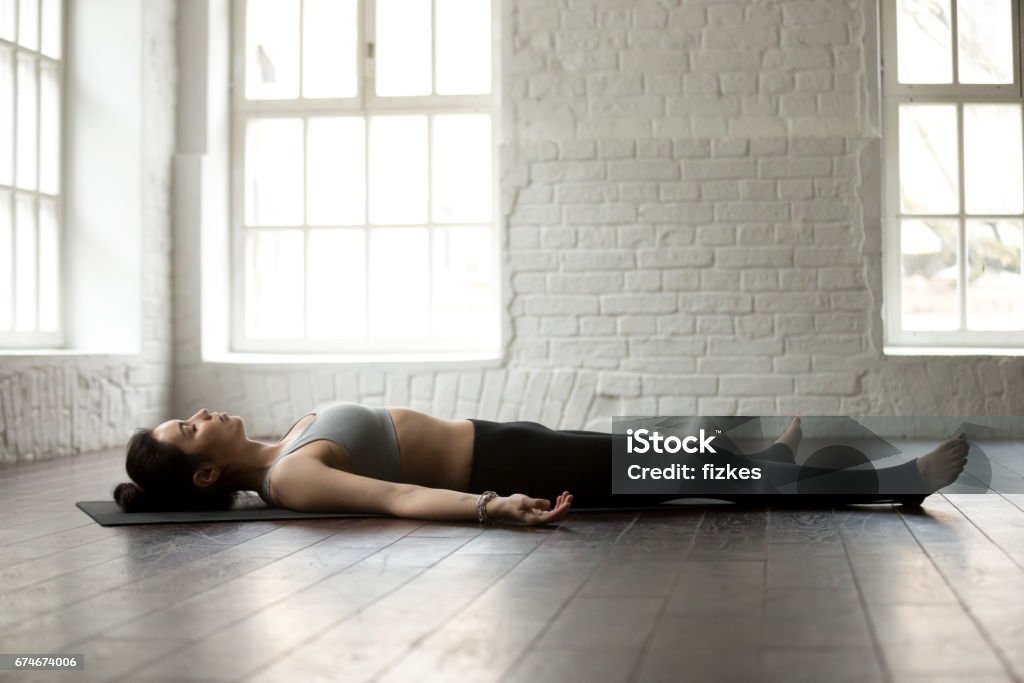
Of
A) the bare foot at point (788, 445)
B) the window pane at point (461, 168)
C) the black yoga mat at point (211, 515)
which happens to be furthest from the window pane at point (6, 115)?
the bare foot at point (788, 445)

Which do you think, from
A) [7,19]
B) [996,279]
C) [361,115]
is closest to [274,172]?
[361,115]

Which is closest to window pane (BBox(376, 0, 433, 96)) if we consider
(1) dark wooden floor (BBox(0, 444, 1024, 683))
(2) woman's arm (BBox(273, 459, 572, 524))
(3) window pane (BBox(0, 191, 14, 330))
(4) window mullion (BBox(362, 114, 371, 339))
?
(4) window mullion (BBox(362, 114, 371, 339))

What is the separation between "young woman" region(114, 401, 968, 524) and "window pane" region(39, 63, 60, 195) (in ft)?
10.2

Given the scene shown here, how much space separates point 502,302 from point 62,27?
2978 mm

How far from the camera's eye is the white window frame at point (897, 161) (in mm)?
6379

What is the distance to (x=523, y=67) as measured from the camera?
6398mm

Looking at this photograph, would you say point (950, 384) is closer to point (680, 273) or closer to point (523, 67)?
point (680, 273)

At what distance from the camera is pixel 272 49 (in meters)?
6.92

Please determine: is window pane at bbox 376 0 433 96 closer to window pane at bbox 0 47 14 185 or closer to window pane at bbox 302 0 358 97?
window pane at bbox 302 0 358 97

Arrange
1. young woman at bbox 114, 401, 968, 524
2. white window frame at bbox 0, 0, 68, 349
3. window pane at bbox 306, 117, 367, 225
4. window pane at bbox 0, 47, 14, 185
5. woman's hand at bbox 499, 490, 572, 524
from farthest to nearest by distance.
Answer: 1. window pane at bbox 306, 117, 367, 225
2. white window frame at bbox 0, 0, 68, 349
3. window pane at bbox 0, 47, 14, 185
4. young woman at bbox 114, 401, 968, 524
5. woman's hand at bbox 499, 490, 572, 524

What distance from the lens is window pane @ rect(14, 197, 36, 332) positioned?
5.67m

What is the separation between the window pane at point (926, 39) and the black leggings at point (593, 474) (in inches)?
152

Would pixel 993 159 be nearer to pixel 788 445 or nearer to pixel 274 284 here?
pixel 788 445

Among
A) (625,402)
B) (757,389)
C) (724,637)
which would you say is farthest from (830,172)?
(724,637)
